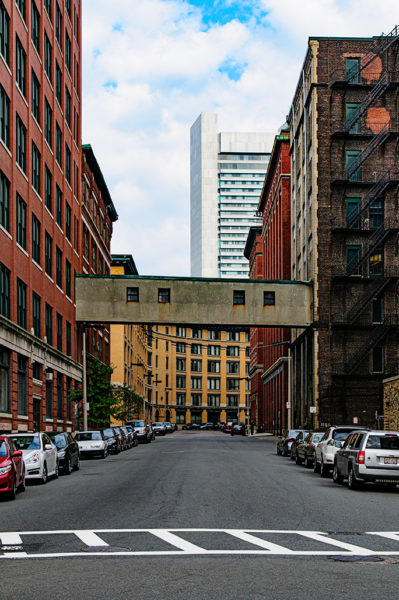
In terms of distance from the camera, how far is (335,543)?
11.8m

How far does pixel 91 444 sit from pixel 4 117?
1596 cm

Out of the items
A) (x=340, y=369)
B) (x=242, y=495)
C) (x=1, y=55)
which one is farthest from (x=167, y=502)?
(x=340, y=369)

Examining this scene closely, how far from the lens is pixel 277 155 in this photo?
8519cm

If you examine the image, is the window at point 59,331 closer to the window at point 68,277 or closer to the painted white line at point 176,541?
the window at point 68,277

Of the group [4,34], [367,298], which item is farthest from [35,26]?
[367,298]

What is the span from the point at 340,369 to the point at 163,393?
93932 millimetres

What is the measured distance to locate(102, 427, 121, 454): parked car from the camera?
45.8m

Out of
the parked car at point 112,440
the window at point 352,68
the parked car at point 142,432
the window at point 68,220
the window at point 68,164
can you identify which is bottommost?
the parked car at point 142,432

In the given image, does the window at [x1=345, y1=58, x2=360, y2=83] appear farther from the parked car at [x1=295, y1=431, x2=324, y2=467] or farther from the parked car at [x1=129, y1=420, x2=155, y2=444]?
the parked car at [x1=295, y1=431, x2=324, y2=467]

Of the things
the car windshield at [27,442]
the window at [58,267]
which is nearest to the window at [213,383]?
the window at [58,267]

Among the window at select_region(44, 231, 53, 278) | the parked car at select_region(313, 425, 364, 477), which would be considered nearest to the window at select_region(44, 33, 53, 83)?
the window at select_region(44, 231, 53, 278)

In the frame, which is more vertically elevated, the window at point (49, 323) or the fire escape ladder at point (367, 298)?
the fire escape ladder at point (367, 298)

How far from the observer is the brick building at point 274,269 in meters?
80.8

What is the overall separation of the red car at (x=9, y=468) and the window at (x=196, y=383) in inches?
5383
